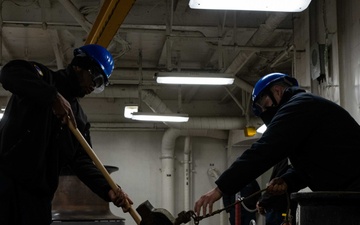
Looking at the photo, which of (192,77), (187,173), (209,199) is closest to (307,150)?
(209,199)

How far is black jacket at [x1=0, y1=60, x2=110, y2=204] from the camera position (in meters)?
3.00

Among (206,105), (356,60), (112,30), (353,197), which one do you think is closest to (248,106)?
(206,105)

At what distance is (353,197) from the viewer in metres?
1.91

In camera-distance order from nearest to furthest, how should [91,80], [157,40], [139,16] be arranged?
[91,80] < [139,16] < [157,40]

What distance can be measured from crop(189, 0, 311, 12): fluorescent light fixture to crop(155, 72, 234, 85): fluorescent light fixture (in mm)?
3037

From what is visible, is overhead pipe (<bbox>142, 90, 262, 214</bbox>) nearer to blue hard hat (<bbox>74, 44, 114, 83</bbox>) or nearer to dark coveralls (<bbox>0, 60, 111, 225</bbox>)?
blue hard hat (<bbox>74, 44, 114, 83</bbox>)

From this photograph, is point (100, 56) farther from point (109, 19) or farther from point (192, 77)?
point (192, 77)

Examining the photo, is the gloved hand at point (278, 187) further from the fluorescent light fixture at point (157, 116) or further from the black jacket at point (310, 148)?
the fluorescent light fixture at point (157, 116)

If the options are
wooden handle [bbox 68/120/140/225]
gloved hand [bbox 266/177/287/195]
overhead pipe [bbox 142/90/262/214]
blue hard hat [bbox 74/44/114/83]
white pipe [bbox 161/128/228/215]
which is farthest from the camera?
white pipe [bbox 161/128/228/215]

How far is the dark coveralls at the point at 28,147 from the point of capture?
9.85 feet

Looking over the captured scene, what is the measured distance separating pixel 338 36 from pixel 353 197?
5.56 meters

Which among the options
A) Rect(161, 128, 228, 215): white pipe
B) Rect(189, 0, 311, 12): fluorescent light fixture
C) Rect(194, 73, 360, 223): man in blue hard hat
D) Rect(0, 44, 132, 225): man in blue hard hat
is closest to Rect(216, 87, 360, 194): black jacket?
Rect(194, 73, 360, 223): man in blue hard hat

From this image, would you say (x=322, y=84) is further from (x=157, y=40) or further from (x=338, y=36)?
(x=157, y=40)

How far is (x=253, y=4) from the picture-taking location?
5.20 meters
